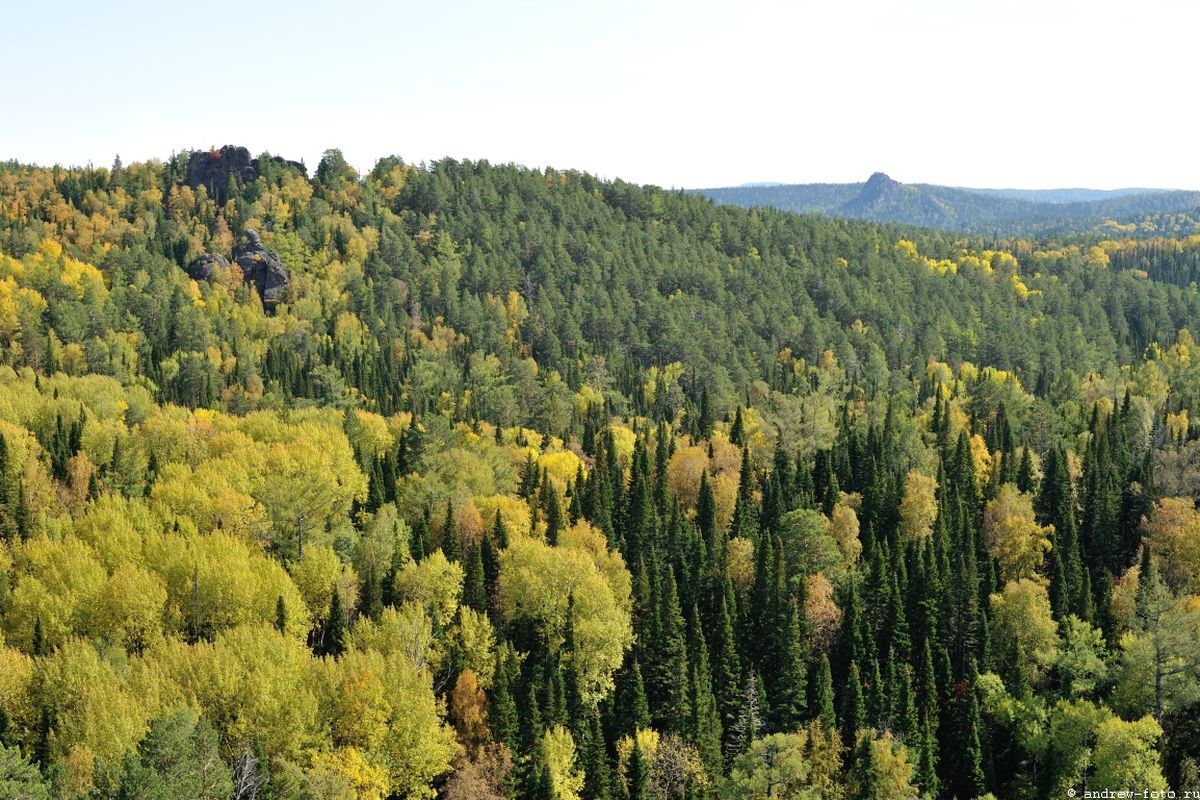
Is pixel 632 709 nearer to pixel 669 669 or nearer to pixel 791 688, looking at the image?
pixel 669 669

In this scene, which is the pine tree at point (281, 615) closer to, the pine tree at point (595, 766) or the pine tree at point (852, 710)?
the pine tree at point (595, 766)

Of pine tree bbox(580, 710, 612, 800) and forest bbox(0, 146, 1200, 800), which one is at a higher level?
forest bbox(0, 146, 1200, 800)

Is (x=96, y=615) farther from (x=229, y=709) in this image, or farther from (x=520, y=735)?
(x=520, y=735)

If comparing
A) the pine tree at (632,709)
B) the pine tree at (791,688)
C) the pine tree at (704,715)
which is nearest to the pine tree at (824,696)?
the pine tree at (791,688)

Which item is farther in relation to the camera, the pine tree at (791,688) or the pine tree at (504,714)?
the pine tree at (791,688)

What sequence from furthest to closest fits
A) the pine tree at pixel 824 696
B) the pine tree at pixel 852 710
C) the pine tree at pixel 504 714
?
the pine tree at pixel 852 710 → the pine tree at pixel 824 696 → the pine tree at pixel 504 714

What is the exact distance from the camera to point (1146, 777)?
73625mm

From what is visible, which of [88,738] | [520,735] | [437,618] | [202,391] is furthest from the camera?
[202,391]

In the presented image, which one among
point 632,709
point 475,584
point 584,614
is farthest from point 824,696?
point 475,584

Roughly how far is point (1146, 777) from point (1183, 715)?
43.1 ft

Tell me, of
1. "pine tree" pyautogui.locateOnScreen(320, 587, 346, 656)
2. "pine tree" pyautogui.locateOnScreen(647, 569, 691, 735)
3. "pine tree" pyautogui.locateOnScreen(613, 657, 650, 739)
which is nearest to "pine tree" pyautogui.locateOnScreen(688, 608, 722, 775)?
"pine tree" pyautogui.locateOnScreen(647, 569, 691, 735)

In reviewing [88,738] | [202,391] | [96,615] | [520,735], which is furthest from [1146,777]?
[202,391]

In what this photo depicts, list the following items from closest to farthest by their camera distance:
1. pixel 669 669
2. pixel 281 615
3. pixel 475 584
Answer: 1. pixel 281 615
2. pixel 669 669
3. pixel 475 584

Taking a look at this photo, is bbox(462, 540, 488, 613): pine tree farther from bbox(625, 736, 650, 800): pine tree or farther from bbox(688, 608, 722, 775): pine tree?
bbox(625, 736, 650, 800): pine tree
